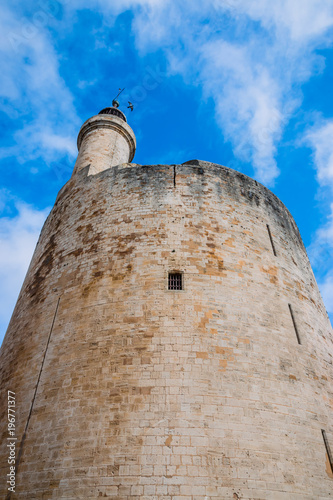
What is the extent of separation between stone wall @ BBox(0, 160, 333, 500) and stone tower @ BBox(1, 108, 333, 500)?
26 mm

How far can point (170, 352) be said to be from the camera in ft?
23.0

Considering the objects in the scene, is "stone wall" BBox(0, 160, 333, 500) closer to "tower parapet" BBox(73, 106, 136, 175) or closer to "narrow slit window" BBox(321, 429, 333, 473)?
"narrow slit window" BBox(321, 429, 333, 473)

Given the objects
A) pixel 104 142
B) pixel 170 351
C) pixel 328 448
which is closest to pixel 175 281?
pixel 170 351

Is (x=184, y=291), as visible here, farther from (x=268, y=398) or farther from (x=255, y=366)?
(x=268, y=398)

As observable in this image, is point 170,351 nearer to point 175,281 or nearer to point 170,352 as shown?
point 170,352

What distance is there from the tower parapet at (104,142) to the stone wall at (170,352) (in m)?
3.57

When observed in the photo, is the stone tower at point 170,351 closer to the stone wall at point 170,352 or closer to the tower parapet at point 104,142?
the stone wall at point 170,352

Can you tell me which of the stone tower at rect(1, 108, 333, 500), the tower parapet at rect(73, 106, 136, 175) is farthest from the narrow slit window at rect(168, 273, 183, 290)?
the tower parapet at rect(73, 106, 136, 175)

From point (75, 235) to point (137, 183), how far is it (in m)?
2.20

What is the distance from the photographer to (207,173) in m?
10.4

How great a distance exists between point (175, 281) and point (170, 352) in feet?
5.53

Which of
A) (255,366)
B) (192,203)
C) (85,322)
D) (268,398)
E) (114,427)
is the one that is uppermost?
(192,203)

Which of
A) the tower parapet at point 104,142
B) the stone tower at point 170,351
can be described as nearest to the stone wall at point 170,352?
the stone tower at point 170,351

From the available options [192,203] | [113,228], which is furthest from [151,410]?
[192,203]
